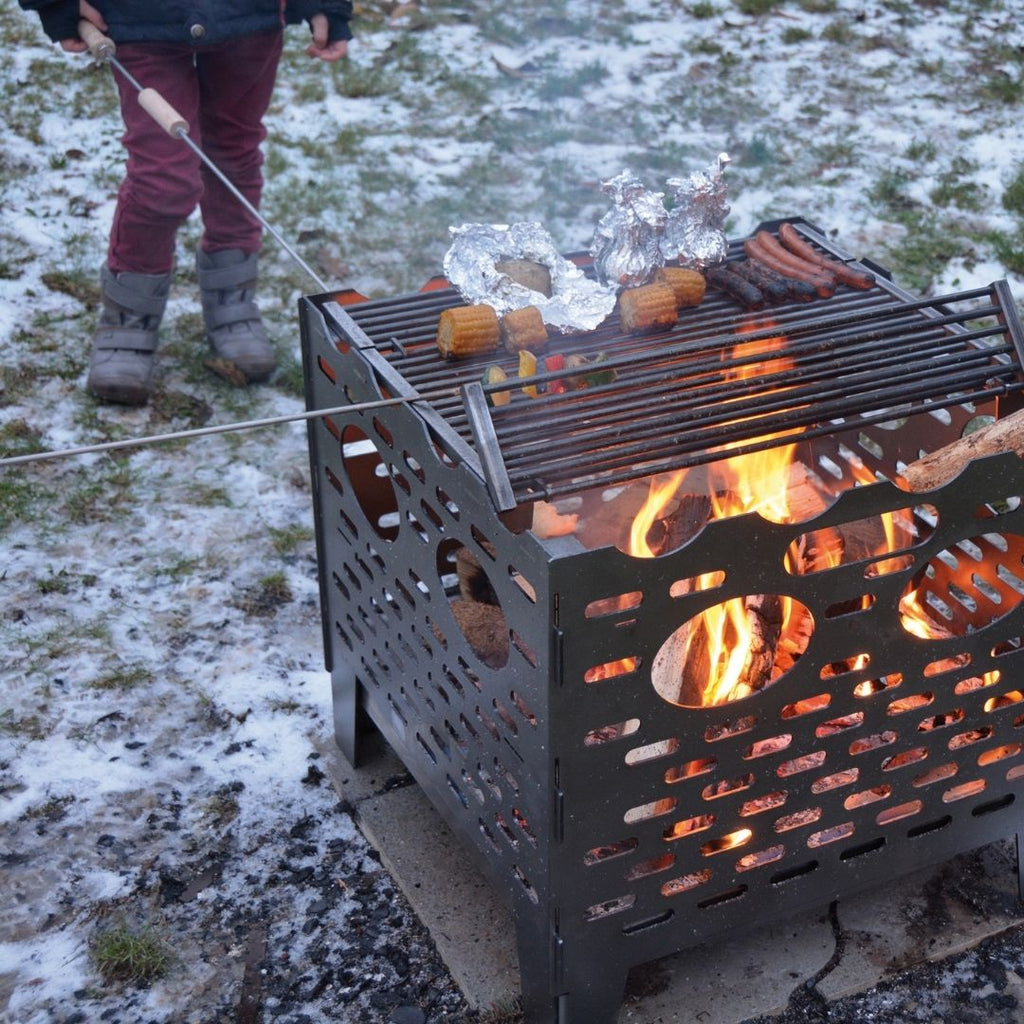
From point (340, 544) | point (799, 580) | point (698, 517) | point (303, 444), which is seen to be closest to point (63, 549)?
point (303, 444)

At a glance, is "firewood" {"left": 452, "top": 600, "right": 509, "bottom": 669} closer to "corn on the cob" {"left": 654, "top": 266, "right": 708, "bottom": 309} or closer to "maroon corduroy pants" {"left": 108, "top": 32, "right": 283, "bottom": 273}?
"corn on the cob" {"left": 654, "top": 266, "right": 708, "bottom": 309}

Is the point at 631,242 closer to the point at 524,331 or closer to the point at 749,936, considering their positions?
the point at 524,331

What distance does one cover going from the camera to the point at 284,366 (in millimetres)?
4754

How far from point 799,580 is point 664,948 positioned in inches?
29.9

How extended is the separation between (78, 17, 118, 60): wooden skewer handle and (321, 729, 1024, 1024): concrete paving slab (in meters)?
2.36

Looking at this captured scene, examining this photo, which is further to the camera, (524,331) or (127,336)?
(127,336)

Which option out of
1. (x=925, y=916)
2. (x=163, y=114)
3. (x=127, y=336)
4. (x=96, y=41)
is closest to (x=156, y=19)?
(x=96, y=41)

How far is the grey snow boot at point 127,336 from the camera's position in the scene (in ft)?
14.4

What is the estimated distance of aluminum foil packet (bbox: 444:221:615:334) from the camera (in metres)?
2.58

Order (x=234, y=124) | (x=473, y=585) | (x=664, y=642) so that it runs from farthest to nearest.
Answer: (x=234, y=124) < (x=473, y=585) < (x=664, y=642)

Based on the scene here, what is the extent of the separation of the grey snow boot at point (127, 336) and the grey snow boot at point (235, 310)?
0.22 metres

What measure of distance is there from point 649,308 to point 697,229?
0.36m

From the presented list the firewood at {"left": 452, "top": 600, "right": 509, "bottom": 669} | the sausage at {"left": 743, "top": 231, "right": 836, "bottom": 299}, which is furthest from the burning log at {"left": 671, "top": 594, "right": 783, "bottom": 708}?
the sausage at {"left": 743, "top": 231, "right": 836, "bottom": 299}

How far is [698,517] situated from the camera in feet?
7.90
